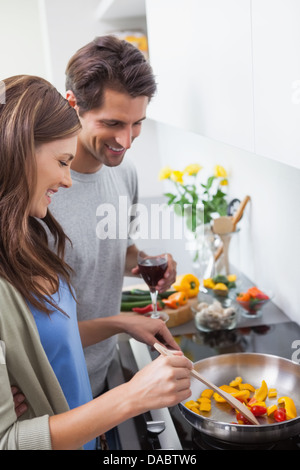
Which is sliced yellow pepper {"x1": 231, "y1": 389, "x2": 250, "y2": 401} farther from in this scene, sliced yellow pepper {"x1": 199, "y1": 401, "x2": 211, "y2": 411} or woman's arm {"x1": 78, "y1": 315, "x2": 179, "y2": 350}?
woman's arm {"x1": 78, "y1": 315, "x2": 179, "y2": 350}

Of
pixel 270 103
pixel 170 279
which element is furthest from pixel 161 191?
pixel 270 103

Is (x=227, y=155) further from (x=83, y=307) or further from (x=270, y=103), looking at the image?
(x=270, y=103)

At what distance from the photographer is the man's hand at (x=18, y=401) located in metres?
0.91

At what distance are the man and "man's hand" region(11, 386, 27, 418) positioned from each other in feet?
1.24

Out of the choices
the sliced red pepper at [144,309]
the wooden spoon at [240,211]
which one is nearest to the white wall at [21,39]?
the wooden spoon at [240,211]

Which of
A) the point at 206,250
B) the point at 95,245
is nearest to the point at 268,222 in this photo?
the point at 206,250

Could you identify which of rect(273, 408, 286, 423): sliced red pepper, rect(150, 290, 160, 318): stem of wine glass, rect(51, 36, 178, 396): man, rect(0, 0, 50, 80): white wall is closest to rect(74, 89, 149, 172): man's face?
rect(51, 36, 178, 396): man

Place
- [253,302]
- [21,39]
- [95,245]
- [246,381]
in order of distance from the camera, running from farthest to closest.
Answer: [21,39]
[253,302]
[95,245]
[246,381]

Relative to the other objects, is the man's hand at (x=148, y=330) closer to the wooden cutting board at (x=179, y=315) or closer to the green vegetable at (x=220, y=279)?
the wooden cutting board at (x=179, y=315)

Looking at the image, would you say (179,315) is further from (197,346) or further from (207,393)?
(207,393)

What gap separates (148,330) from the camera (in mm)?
1236

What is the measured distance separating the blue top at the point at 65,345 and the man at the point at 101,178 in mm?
207

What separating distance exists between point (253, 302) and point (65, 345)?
749 millimetres
